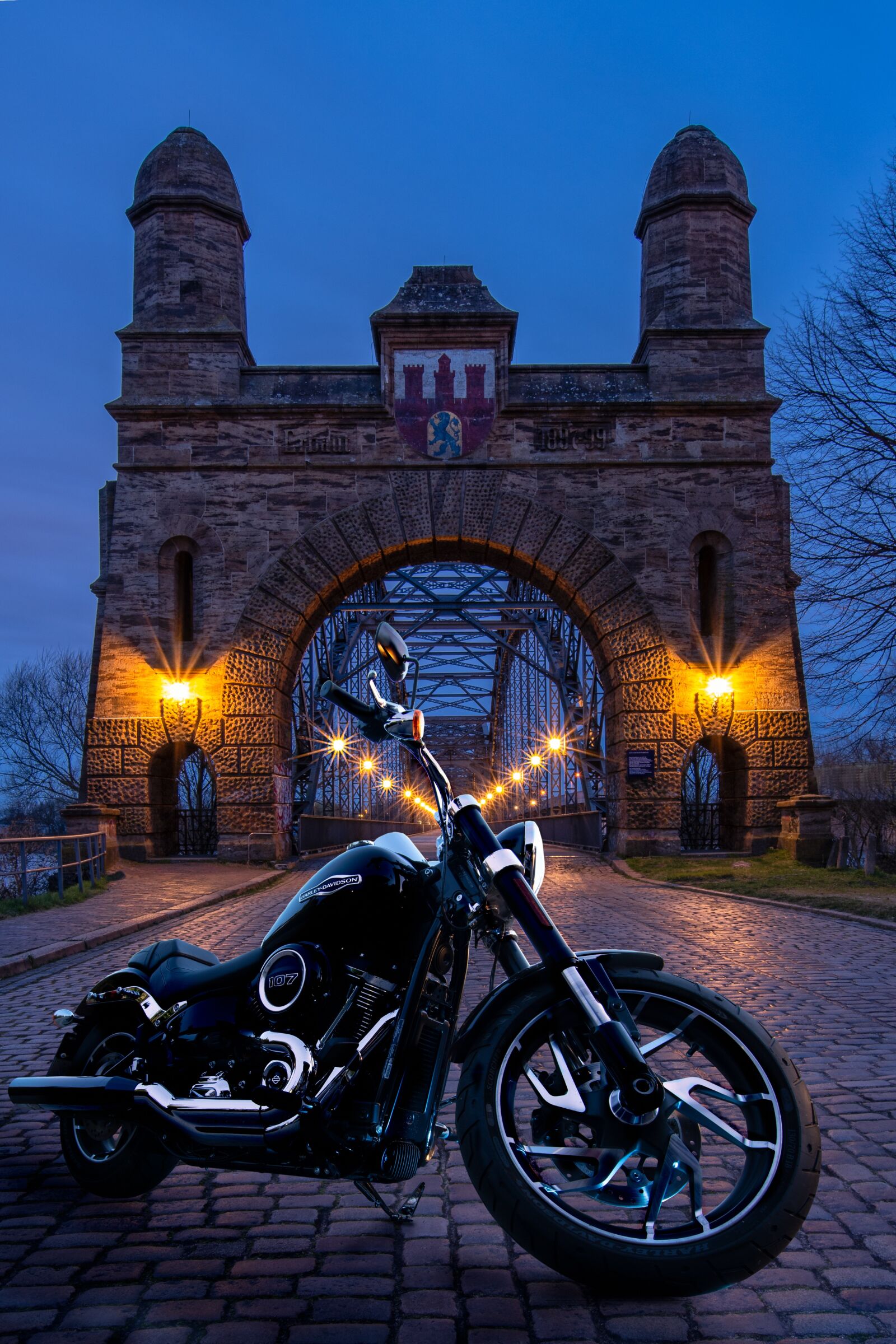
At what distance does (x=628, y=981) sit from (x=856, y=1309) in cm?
81

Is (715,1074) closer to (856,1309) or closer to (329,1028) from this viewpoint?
(856,1309)

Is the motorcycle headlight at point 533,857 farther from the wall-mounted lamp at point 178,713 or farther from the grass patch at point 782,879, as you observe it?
the wall-mounted lamp at point 178,713

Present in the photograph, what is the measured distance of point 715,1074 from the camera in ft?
13.3

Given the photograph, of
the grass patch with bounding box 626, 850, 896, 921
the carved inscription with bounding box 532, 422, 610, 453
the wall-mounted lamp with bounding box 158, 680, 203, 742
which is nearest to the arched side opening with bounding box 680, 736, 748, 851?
the grass patch with bounding box 626, 850, 896, 921

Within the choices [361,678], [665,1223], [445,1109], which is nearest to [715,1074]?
[445,1109]

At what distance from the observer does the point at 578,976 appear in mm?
2178

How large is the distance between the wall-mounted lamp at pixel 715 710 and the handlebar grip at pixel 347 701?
584 inches

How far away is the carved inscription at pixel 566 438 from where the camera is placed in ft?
56.4

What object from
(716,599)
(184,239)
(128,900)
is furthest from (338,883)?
(184,239)

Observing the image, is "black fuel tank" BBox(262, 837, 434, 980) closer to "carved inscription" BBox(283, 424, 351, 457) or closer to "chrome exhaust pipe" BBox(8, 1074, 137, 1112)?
"chrome exhaust pipe" BBox(8, 1074, 137, 1112)

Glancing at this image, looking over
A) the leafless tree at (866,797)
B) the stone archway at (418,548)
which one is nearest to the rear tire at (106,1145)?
the leafless tree at (866,797)

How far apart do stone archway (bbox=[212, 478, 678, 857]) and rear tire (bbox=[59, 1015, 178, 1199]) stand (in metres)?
14.0

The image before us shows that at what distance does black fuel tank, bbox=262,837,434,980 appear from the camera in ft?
7.80

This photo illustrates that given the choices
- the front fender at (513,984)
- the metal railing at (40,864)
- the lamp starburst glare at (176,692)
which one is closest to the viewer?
the front fender at (513,984)
